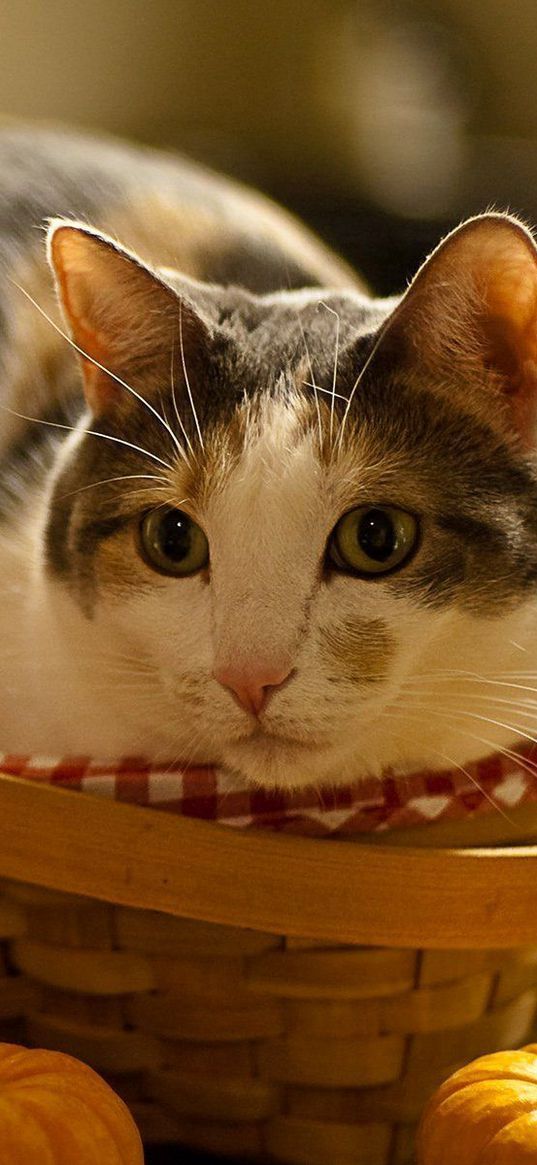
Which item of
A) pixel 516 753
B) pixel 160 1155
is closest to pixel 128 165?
pixel 516 753

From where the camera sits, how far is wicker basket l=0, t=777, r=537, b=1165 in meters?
0.78

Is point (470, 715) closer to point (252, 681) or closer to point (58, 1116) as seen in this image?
point (252, 681)

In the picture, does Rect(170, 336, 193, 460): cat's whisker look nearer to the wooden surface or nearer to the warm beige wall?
the wooden surface

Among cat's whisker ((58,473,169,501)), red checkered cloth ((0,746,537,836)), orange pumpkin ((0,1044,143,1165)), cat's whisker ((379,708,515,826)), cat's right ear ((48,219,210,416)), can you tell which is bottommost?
orange pumpkin ((0,1044,143,1165))

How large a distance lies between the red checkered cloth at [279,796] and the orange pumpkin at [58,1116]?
176 millimetres

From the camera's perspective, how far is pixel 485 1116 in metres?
0.76

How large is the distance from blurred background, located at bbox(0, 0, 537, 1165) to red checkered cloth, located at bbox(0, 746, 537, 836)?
1.92m

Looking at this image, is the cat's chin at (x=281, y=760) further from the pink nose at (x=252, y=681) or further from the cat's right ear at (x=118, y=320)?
the cat's right ear at (x=118, y=320)

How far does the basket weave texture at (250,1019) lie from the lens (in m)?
0.83

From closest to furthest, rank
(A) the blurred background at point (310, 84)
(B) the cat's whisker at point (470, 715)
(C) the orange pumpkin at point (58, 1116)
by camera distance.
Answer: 1. (C) the orange pumpkin at point (58, 1116)
2. (B) the cat's whisker at point (470, 715)
3. (A) the blurred background at point (310, 84)

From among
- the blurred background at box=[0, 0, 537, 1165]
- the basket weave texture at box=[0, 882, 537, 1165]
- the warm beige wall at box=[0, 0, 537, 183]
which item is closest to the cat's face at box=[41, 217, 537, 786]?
the basket weave texture at box=[0, 882, 537, 1165]

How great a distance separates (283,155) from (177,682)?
2473 millimetres

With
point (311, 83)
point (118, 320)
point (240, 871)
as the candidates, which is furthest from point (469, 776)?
point (311, 83)

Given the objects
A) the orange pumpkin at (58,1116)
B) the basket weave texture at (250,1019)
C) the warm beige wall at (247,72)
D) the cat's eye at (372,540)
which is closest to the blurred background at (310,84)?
the warm beige wall at (247,72)
